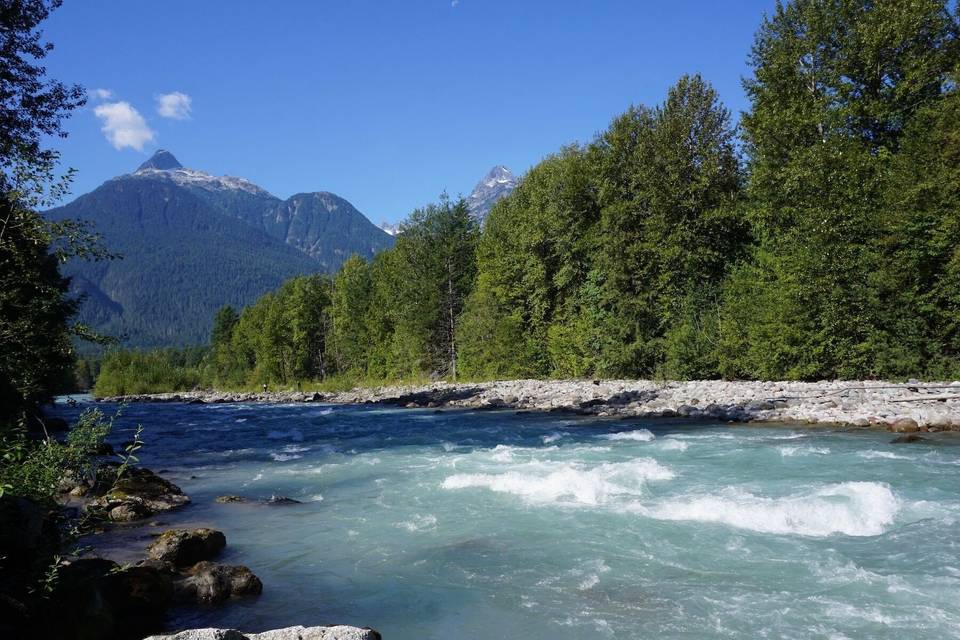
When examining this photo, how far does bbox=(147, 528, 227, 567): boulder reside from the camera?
27.4ft

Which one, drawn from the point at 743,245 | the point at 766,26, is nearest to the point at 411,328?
the point at 743,245

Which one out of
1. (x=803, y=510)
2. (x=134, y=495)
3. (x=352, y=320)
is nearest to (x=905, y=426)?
(x=803, y=510)

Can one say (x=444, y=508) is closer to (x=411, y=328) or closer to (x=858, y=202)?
(x=858, y=202)

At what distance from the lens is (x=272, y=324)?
243 ft

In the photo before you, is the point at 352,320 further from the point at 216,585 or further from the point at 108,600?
the point at 108,600

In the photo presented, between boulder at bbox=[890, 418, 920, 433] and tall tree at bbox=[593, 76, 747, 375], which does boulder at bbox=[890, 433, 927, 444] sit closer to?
boulder at bbox=[890, 418, 920, 433]

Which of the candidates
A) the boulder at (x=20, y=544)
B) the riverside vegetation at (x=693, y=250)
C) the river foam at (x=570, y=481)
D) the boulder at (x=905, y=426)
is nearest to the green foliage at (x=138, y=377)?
the riverside vegetation at (x=693, y=250)

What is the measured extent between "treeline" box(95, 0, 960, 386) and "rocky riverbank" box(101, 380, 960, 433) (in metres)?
2.16

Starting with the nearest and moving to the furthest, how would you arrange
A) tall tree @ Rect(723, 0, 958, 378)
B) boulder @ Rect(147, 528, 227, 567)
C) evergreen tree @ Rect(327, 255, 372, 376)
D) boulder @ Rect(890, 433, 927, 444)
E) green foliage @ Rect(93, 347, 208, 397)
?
boulder @ Rect(147, 528, 227, 567)
boulder @ Rect(890, 433, 927, 444)
tall tree @ Rect(723, 0, 958, 378)
evergreen tree @ Rect(327, 255, 372, 376)
green foliage @ Rect(93, 347, 208, 397)

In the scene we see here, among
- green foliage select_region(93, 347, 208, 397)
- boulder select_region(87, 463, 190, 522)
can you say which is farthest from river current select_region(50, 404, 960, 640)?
green foliage select_region(93, 347, 208, 397)

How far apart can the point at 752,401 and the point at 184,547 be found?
2004cm

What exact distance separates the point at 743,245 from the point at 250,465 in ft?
86.7

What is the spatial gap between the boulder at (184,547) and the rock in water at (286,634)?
4.66m

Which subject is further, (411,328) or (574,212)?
(411,328)
